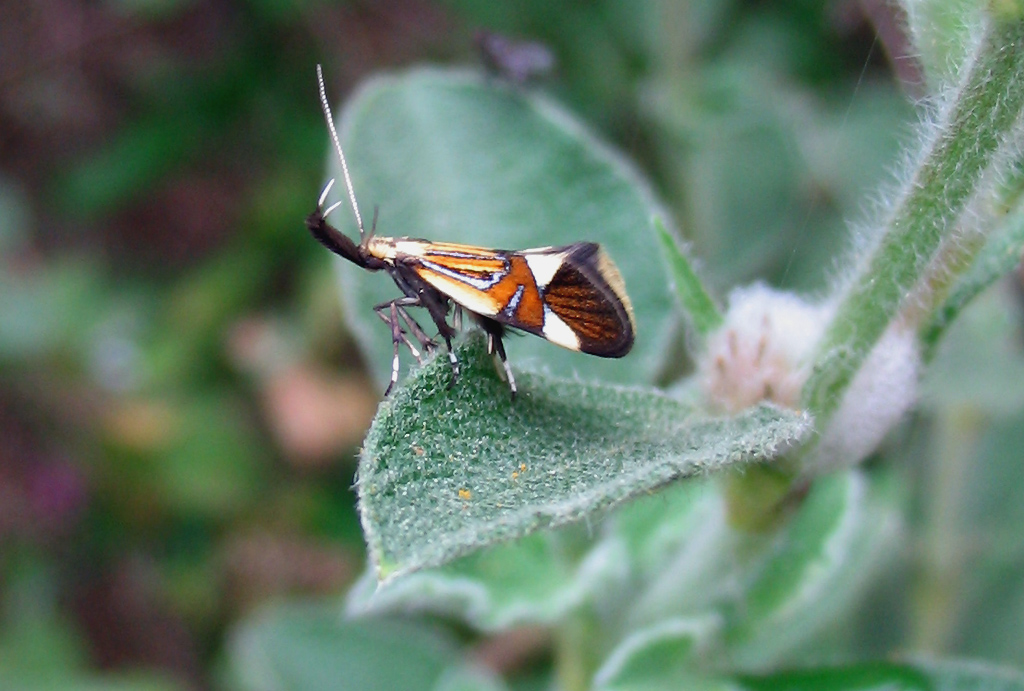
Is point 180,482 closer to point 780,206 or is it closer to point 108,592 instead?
point 108,592

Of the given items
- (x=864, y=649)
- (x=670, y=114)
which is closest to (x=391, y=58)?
(x=670, y=114)

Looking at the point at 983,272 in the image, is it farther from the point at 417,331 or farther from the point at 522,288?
the point at 417,331

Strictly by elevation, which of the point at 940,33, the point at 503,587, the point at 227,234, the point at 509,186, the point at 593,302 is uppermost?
the point at 227,234

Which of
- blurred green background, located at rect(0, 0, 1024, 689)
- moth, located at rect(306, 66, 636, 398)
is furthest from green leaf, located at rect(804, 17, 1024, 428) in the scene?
blurred green background, located at rect(0, 0, 1024, 689)

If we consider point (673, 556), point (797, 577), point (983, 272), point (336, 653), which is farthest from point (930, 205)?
point (336, 653)

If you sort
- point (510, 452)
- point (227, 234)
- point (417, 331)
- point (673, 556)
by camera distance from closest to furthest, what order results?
1. point (510, 452)
2. point (417, 331)
3. point (673, 556)
4. point (227, 234)

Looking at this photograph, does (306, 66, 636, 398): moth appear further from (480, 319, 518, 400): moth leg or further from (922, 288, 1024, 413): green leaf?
(922, 288, 1024, 413): green leaf
